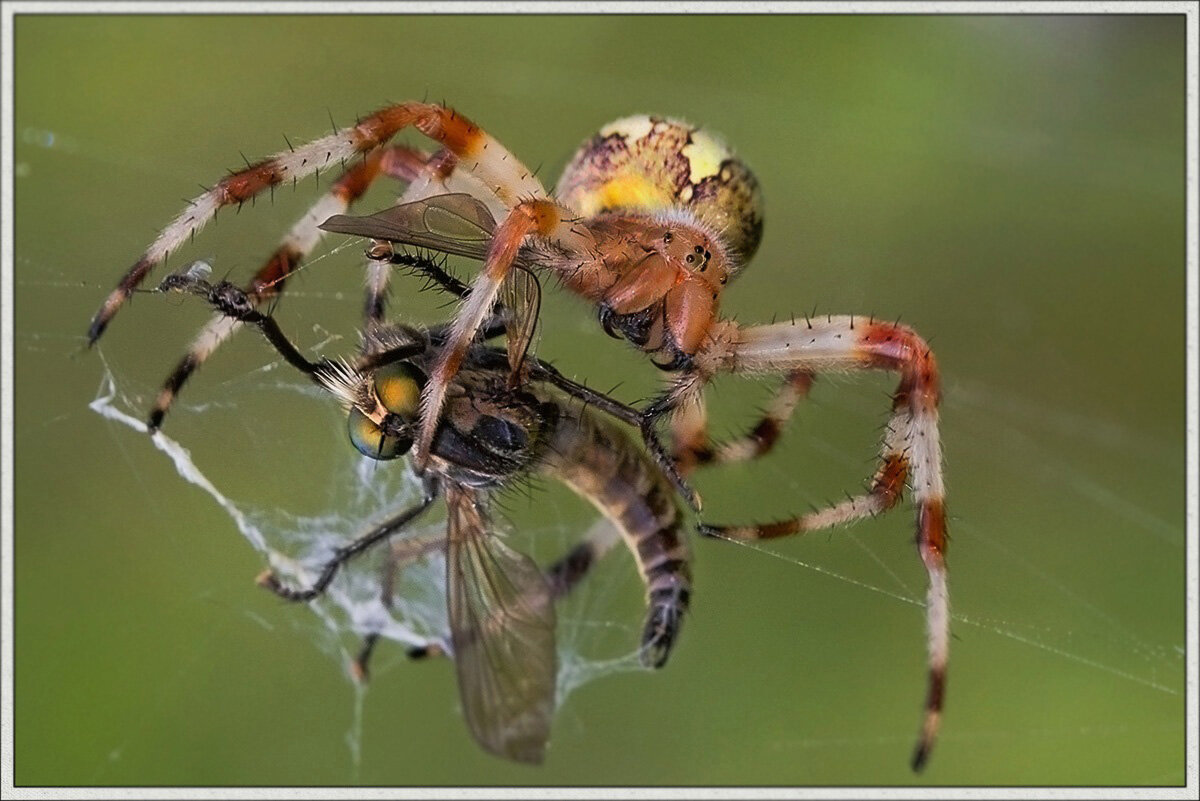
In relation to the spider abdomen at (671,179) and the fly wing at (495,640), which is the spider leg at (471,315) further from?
the spider abdomen at (671,179)

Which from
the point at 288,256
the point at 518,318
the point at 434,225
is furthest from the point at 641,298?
the point at 288,256

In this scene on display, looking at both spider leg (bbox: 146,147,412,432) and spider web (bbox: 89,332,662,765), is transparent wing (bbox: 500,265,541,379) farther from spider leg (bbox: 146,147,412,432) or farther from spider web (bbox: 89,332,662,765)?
spider leg (bbox: 146,147,412,432)

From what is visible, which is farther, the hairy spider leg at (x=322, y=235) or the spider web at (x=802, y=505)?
the spider web at (x=802, y=505)

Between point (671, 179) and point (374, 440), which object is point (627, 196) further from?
point (374, 440)

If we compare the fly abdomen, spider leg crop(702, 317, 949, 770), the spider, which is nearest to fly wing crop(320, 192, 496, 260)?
the spider

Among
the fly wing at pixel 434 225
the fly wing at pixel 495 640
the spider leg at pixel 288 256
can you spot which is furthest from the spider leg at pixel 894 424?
the spider leg at pixel 288 256

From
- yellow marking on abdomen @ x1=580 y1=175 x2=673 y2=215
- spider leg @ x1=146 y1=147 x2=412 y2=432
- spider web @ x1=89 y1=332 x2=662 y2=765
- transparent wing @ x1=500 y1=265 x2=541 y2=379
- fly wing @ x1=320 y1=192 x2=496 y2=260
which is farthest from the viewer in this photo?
yellow marking on abdomen @ x1=580 y1=175 x2=673 y2=215
